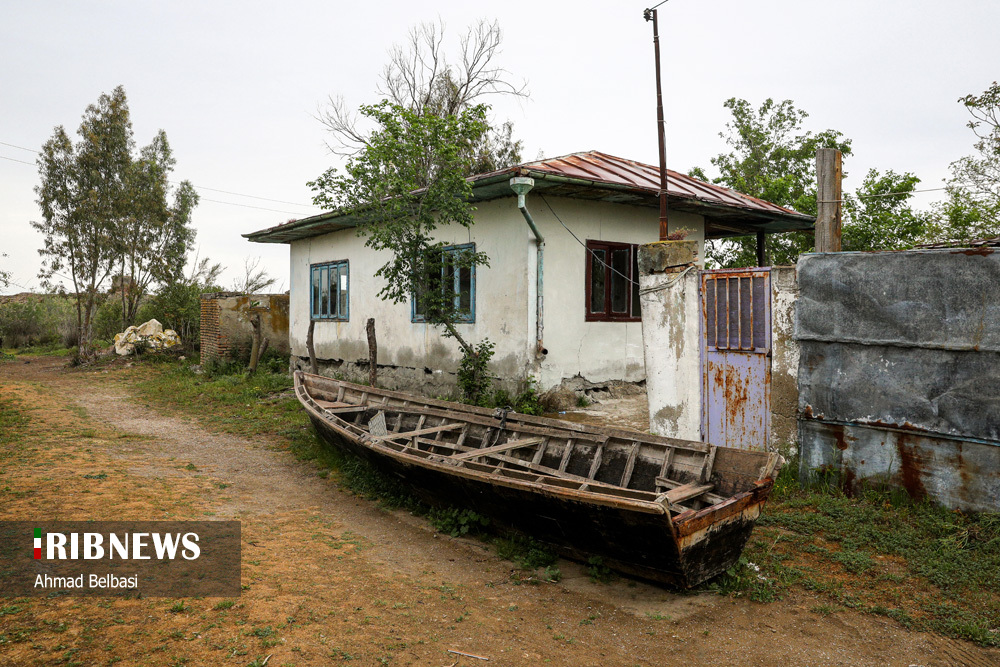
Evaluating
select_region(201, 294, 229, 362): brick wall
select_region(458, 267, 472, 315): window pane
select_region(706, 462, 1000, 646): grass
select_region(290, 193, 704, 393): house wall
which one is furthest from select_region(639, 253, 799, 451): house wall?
select_region(201, 294, 229, 362): brick wall

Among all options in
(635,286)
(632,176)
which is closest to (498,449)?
(635,286)

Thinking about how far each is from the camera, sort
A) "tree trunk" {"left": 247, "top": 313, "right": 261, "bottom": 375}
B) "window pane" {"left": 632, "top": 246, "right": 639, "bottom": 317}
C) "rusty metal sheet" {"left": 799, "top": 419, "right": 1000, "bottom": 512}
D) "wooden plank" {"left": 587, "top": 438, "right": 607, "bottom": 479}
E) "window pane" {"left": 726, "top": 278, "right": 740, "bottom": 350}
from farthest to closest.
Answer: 1. "tree trunk" {"left": 247, "top": 313, "right": 261, "bottom": 375}
2. "window pane" {"left": 632, "top": 246, "right": 639, "bottom": 317}
3. "window pane" {"left": 726, "top": 278, "right": 740, "bottom": 350}
4. "wooden plank" {"left": 587, "top": 438, "right": 607, "bottom": 479}
5. "rusty metal sheet" {"left": 799, "top": 419, "right": 1000, "bottom": 512}

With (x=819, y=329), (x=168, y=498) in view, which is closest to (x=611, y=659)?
(x=819, y=329)

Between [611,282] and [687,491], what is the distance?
19.7 ft

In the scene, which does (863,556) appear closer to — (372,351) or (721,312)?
(721,312)

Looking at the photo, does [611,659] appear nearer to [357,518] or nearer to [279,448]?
[357,518]

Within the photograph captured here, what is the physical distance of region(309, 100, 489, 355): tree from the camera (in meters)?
8.80

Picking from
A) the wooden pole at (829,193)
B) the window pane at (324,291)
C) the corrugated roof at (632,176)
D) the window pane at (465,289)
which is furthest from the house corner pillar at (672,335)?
the window pane at (324,291)

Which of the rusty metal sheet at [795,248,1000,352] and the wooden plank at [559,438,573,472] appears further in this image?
the wooden plank at [559,438,573,472]

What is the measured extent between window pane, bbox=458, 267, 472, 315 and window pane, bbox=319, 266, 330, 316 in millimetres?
4869

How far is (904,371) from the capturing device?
5.38m

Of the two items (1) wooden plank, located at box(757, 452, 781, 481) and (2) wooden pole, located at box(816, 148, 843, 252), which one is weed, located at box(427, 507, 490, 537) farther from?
(2) wooden pole, located at box(816, 148, 843, 252)

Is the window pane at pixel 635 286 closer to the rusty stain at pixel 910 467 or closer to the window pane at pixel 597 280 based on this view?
the window pane at pixel 597 280

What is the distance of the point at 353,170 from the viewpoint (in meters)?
8.99
